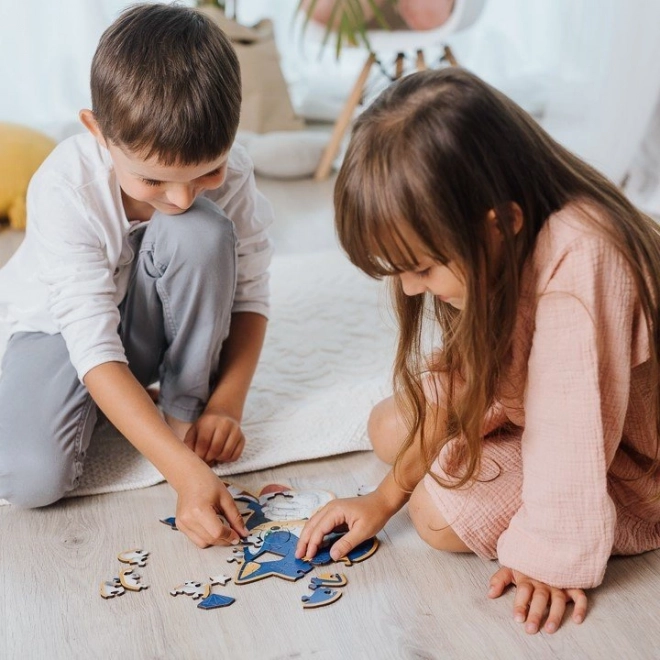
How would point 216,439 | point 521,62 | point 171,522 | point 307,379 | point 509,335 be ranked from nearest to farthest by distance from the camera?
point 509,335, point 171,522, point 216,439, point 307,379, point 521,62

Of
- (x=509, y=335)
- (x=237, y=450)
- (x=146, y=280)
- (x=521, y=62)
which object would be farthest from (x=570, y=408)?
(x=521, y=62)

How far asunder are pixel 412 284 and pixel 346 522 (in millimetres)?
355

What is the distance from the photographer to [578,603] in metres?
1.14

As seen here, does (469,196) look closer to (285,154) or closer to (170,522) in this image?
(170,522)

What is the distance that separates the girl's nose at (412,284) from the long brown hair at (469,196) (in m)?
0.02

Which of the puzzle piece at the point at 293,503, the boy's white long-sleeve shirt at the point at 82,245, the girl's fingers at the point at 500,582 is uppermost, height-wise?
the boy's white long-sleeve shirt at the point at 82,245

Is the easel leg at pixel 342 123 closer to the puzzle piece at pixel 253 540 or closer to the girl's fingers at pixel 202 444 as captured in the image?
the girl's fingers at pixel 202 444

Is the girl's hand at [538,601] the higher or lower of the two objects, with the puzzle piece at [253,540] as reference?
higher

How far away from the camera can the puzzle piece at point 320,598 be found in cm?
116

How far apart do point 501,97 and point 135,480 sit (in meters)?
0.74

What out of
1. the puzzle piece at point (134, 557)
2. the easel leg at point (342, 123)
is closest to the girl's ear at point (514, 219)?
the puzzle piece at point (134, 557)

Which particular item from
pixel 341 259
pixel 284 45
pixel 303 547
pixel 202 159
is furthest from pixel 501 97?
pixel 284 45

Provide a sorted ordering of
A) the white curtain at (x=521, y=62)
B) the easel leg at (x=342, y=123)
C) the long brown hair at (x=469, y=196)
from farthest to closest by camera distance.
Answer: the easel leg at (x=342, y=123), the white curtain at (x=521, y=62), the long brown hair at (x=469, y=196)

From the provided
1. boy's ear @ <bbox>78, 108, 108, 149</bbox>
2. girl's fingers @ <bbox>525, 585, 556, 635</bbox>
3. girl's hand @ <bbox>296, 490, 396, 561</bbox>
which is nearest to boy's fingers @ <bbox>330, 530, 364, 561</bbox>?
girl's hand @ <bbox>296, 490, 396, 561</bbox>
